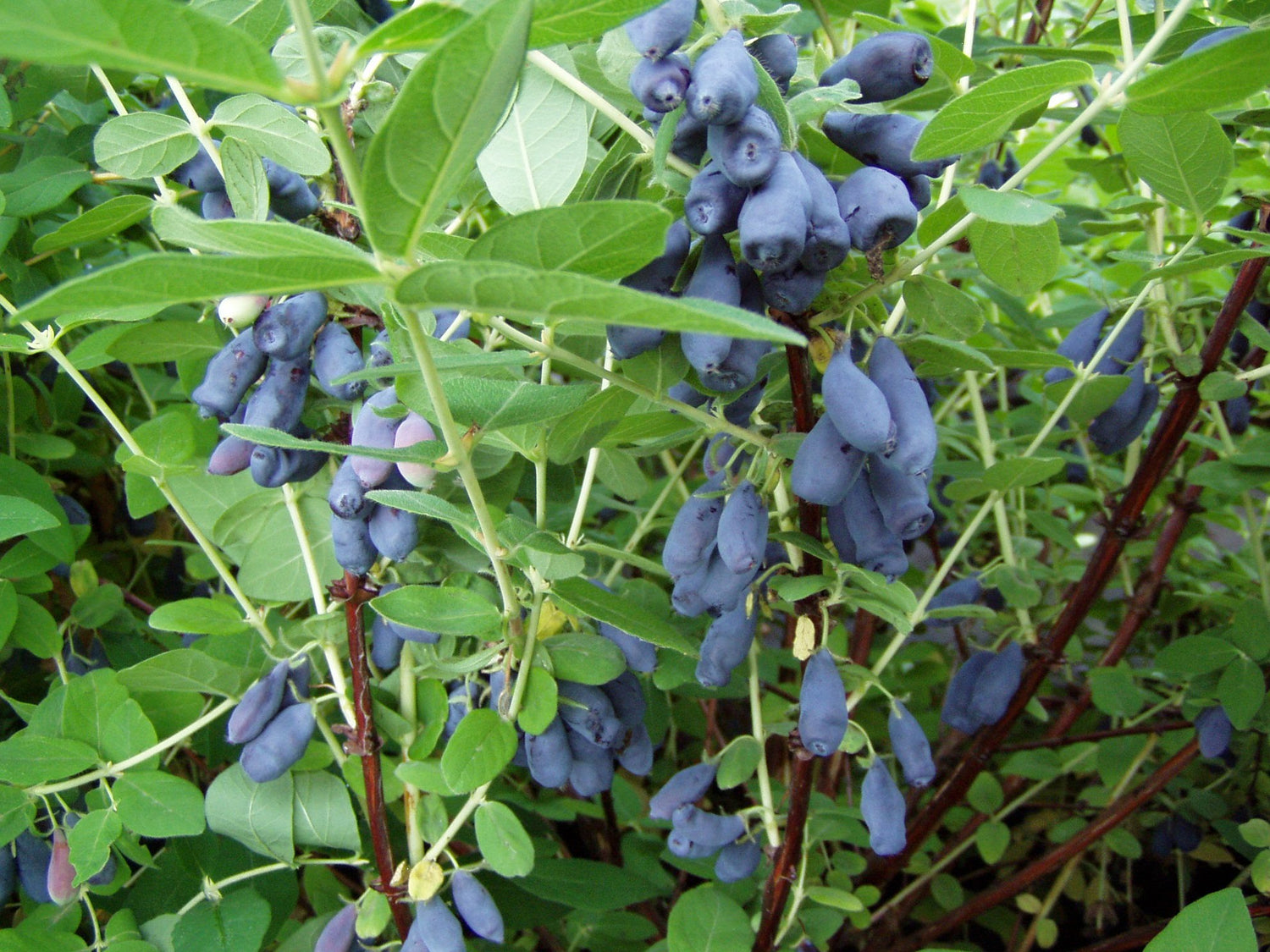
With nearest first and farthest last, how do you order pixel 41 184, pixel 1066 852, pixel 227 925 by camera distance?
pixel 227 925 < pixel 41 184 < pixel 1066 852

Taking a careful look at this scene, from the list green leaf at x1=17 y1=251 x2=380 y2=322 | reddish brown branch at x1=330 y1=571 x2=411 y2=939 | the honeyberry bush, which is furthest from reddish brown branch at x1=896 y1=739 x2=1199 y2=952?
green leaf at x1=17 y1=251 x2=380 y2=322

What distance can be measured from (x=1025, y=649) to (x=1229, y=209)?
1.92 feet

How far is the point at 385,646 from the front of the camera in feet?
2.97

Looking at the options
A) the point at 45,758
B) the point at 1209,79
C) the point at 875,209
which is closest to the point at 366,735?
the point at 45,758

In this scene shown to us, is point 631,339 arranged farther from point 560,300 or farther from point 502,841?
point 502,841

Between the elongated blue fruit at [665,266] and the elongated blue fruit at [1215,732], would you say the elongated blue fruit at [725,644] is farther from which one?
the elongated blue fruit at [1215,732]

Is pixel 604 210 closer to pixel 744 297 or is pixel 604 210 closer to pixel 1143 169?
pixel 744 297

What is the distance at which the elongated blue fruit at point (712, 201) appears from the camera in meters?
0.56

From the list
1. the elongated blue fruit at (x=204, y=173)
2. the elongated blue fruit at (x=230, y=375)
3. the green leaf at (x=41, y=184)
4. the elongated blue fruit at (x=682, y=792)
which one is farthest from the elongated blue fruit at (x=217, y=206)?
the elongated blue fruit at (x=682, y=792)

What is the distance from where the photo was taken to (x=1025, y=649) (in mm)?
1096

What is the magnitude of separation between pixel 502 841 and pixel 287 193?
1.78 ft

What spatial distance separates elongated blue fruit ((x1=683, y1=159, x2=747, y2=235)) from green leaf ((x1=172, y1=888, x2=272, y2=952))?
2.37 feet

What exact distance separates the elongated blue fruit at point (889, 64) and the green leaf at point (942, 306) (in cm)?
13

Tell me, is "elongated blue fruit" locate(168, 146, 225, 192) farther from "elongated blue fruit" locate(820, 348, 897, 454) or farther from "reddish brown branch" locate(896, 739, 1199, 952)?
"reddish brown branch" locate(896, 739, 1199, 952)
